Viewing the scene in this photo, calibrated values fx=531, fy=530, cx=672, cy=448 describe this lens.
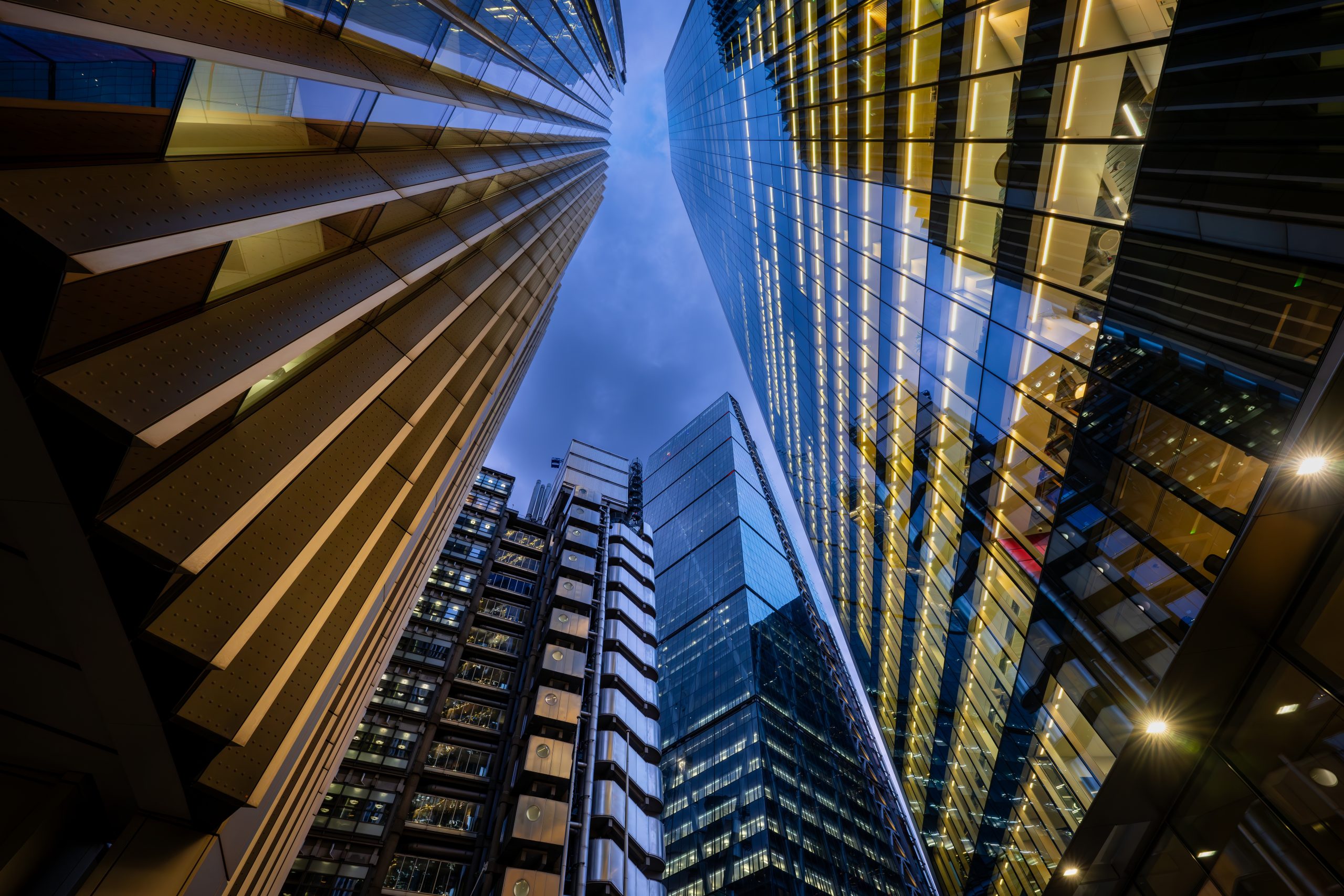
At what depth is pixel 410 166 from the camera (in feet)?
36.5

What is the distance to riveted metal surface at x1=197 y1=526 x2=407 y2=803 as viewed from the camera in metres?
6.27

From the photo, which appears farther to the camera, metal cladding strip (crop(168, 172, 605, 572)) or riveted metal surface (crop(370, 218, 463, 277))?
riveted metal surface (crop(370, 218, 463, 277))

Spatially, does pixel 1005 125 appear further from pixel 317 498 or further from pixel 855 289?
pixel 317 498

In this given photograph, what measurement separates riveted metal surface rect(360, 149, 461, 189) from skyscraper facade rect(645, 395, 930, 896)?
57.3m

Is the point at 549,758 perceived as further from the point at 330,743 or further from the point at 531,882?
the point at 330,743

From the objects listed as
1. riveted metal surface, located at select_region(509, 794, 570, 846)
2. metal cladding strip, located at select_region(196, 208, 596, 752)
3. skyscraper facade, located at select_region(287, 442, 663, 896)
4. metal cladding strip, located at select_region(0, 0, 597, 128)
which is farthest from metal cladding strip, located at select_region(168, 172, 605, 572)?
riveted metal surface, located at select_region(509, 794, 570, 846)

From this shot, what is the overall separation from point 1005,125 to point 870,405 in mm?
11819

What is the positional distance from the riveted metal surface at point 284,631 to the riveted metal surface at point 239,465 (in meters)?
2.03

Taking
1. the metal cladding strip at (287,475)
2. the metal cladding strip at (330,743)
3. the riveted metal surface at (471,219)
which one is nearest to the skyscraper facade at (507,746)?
the metal cladding strip at (330,743)

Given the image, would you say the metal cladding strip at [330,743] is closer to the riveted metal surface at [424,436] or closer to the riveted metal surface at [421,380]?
the riveted metal surface at [424,436]

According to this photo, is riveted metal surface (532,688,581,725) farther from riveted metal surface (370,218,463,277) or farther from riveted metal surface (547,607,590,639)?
riveted metal surface (370,218,463,277)

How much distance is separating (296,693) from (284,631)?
44.2 inches

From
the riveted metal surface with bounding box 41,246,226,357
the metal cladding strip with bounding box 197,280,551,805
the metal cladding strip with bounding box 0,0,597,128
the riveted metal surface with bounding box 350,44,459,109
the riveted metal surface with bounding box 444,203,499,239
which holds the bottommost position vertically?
the metal cladding strip with bounding box 197,280,551,805

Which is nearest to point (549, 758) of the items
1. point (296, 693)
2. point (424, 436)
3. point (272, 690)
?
point (424, 436)
